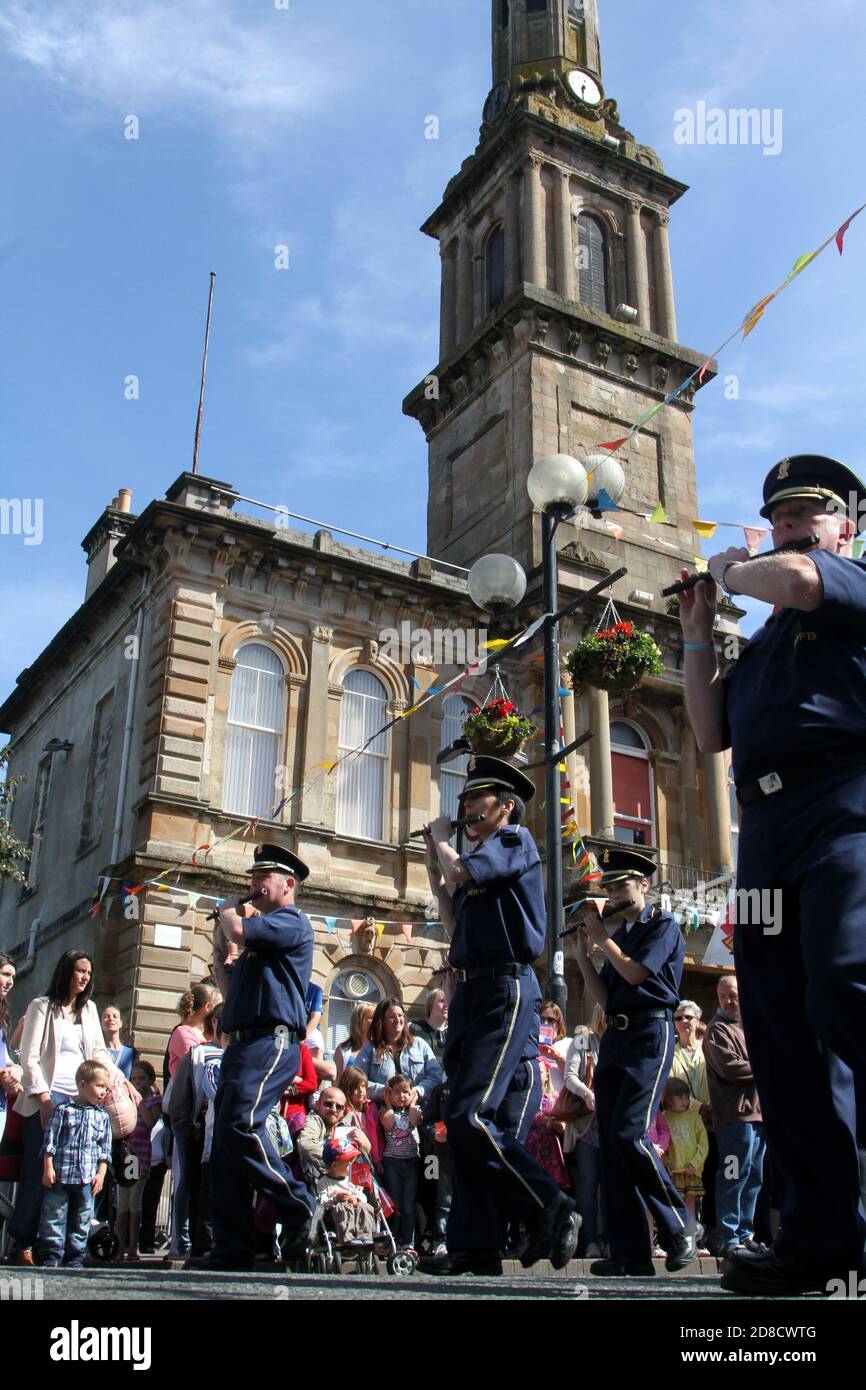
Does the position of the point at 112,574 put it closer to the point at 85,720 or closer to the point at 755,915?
the point at 85,720

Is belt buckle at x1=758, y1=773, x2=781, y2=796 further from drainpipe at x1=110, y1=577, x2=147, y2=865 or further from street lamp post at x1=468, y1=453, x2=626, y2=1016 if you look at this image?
drainpipe at x1=110, y1=577, x2=147, y2=865

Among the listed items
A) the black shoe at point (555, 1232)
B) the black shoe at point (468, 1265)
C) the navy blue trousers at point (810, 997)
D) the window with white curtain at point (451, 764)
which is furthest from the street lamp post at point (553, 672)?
the window with white curtain at point (451, 764)

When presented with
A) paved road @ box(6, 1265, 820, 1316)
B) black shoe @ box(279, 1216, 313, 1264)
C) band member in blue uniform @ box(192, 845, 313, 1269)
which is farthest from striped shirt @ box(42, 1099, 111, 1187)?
paved road @ box(6, 1265, 820, 1316)

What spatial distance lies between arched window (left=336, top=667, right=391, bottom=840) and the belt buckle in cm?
1996

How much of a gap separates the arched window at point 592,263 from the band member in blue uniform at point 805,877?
97.5 ft

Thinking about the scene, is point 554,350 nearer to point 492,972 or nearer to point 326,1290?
point 492,972

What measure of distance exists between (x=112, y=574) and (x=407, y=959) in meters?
9.08

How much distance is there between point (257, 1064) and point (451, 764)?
64.0 feet

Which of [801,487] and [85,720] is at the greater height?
[85,720]

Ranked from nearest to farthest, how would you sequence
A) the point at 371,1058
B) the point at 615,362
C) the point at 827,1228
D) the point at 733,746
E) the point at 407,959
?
the point at 827,1228 < the point at 733,746 < the point at 371,1058 < the point at 407,959 < the point at 615,362

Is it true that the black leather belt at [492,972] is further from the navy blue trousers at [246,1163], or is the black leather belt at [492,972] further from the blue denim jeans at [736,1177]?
the blue denim jeans at [736,1177]

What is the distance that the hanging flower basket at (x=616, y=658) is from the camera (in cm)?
1925
